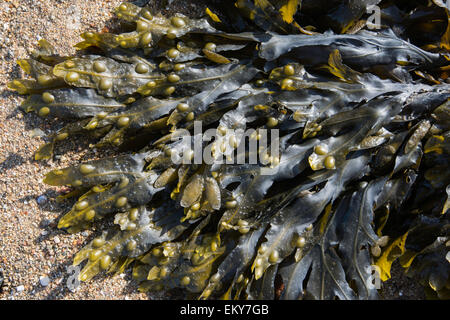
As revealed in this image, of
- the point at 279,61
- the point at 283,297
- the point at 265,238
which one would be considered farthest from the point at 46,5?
the point at 283,297

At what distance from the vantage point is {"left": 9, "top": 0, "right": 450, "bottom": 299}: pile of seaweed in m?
1.57

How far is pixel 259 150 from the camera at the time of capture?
1.56m

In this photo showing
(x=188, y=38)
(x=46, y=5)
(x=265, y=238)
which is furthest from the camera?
(x=46, y=5)

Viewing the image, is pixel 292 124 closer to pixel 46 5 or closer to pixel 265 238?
pixel 265 238

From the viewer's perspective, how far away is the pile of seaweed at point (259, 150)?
157 cm

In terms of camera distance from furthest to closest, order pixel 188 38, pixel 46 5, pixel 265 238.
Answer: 1. pixel 46 5
2. pixel 188 38
3. pixel 265 238

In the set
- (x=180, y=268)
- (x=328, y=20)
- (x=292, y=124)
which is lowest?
(x=180, y=268)

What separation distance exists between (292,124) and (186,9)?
30.2 inches

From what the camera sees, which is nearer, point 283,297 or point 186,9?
point 283,297

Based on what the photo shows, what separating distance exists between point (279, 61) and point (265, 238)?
2.42 feet

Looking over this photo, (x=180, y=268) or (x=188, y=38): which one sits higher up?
(x=188, y=38)

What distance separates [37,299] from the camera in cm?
164

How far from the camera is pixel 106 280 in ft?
5.53

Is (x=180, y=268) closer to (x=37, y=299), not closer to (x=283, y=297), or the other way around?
(x=283, y=297)
